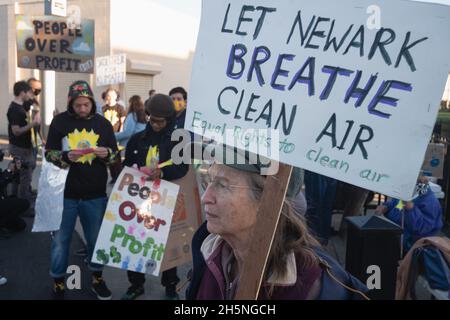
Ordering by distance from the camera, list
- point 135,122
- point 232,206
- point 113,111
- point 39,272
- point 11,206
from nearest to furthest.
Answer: point 232,206 < point 39,272 < point 11,206 < point 135,122 < point 113,111

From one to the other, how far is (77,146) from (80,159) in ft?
0.37

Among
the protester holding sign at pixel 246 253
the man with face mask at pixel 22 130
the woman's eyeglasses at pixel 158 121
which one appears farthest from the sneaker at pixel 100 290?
the man with face mask at pixel 22 130

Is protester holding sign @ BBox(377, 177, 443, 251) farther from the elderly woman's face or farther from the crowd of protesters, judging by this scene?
the elderly woman's face

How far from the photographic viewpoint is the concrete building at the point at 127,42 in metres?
15.2

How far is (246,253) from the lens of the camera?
5.44 feet

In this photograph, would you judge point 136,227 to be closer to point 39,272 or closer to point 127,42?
point 39,272

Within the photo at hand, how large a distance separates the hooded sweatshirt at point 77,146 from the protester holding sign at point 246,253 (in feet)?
6.51

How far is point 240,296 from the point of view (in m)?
1.41

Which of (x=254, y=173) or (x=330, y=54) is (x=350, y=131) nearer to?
(x=330, y=54)

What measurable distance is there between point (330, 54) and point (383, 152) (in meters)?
0.38

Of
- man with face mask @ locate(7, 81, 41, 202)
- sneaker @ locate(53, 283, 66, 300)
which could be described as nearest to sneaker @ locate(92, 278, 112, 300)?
sneaker @ locate(53, 283, 66, 300)

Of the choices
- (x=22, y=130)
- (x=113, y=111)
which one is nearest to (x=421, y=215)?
(x=22, y=130)

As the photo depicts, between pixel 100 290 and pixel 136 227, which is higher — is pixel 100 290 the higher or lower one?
the lower one

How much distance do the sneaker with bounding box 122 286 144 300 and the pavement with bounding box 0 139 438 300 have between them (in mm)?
62
